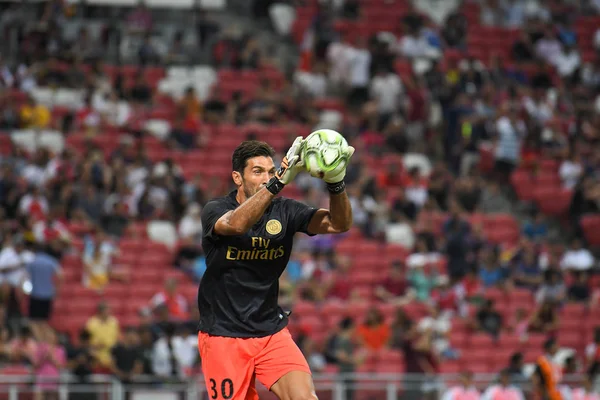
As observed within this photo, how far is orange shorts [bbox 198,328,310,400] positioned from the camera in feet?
25.1

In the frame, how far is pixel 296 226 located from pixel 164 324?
28.8 feet

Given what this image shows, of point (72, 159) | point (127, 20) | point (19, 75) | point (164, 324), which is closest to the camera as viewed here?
point (164, 324)

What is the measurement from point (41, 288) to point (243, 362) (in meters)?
9.61

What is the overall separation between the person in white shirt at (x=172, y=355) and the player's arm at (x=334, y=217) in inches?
313

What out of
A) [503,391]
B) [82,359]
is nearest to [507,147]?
[503,391]

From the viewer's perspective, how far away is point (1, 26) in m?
22.1

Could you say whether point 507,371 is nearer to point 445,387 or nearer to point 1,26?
point 445,387

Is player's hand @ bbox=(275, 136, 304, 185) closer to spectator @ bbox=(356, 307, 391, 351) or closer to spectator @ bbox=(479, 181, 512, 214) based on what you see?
spectator @ bbox=(356, 307, 391, 351)

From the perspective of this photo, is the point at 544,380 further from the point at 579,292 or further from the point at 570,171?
the point at 570,171

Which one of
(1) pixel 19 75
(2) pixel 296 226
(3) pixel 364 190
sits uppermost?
(1) pixel 19 75

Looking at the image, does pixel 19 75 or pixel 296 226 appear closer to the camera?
pixel 296 226

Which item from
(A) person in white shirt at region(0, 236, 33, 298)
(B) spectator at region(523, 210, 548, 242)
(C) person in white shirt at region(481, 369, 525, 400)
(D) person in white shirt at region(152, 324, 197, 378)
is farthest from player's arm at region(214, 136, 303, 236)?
(B) spectator at region(523, 210, 548, 242)

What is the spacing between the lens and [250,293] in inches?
303

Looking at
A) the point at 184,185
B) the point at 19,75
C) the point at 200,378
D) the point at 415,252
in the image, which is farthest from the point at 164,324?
the point at 19,75
